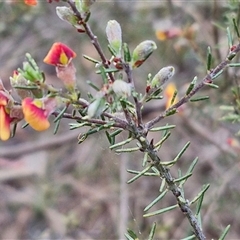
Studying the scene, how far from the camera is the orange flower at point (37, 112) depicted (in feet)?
1.95

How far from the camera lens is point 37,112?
604 mm

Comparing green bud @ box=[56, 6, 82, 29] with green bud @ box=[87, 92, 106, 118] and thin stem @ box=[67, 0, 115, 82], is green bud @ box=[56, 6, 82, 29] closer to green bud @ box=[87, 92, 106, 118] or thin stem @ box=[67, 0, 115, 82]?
thin stem @ box=[67, 0, 115, 82]

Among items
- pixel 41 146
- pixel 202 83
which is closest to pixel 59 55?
pixel 202 83

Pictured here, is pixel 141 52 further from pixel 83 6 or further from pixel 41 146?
pixel 41 146

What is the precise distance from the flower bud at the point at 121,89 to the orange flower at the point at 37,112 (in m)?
0.09

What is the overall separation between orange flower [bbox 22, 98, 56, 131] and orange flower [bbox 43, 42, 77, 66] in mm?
66

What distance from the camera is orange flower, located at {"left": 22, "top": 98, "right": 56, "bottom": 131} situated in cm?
60

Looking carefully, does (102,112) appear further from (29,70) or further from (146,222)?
(146,222)

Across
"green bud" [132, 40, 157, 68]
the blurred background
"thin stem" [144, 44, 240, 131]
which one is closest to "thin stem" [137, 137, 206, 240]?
"thin stem" [144, 44, 240, 131]

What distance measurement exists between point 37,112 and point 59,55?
0.11 m

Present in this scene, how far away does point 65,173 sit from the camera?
2709 millimetres

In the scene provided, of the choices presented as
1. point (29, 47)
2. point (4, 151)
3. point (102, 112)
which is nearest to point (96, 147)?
point (4, 151)

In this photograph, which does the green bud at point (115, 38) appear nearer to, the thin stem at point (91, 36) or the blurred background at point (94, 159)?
the thin stem at point (91, 36)

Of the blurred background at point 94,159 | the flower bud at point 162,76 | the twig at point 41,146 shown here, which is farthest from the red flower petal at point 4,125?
the twig at point 41,146
